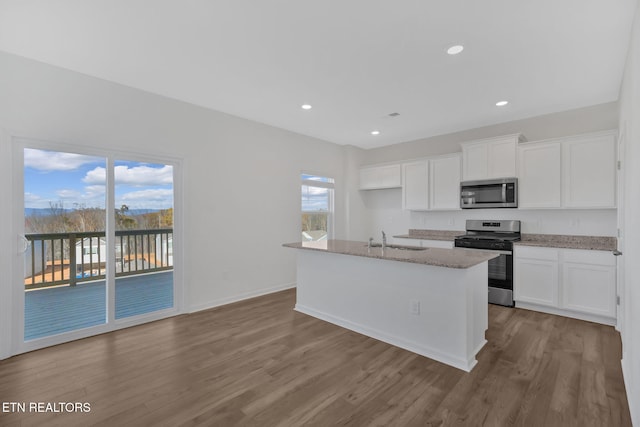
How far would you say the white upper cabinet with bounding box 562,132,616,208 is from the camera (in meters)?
3.53

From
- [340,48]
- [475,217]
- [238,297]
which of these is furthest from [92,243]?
[475,217]

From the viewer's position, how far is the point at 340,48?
2.58 m

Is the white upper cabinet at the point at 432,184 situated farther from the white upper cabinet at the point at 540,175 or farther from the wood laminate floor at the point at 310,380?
the wood laminate floor at the point at 310,380

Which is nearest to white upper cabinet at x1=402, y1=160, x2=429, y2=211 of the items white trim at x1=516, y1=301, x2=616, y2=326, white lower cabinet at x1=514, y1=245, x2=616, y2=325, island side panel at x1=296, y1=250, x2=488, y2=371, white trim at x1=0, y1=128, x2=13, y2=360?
white lower cabinet at x1=514, y1=245, x2=616, y2=325

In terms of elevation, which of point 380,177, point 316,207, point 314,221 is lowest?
point 314,221

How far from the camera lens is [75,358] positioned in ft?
8.83

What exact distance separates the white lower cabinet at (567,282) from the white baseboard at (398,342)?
1.51 metres

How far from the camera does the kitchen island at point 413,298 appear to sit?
2.54 meters

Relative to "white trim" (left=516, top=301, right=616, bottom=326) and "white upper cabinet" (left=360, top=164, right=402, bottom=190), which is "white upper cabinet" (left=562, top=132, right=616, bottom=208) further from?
"white upper cabinet" (left=360, top=164, right=402, bottom=190)

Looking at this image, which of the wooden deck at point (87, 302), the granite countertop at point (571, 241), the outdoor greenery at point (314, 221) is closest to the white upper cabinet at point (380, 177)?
the outdoor greenery at point (314, 221)

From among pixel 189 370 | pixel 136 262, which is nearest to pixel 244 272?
pixel 136 262

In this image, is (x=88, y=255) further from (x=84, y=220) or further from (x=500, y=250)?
(x=500, y=250)

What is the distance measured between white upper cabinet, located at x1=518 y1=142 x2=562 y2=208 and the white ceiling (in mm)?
584

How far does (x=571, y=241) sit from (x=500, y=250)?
3.09 ft
